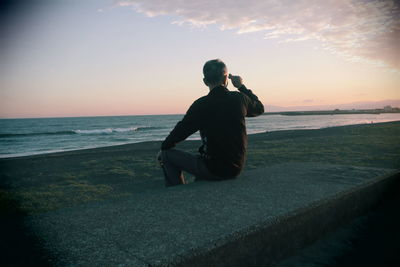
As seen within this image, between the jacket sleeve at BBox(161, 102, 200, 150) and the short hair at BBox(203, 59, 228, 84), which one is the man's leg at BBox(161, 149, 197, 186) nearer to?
the jacket sleeve at BBox(161, 102, 200, 150)

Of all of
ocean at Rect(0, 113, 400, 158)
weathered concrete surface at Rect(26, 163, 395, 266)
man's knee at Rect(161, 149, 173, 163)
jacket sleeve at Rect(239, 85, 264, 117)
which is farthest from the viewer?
ocean at Rect(0, 113, 400, 158)

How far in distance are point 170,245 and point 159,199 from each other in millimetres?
950

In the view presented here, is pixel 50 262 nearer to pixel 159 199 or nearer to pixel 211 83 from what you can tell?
pixel 159 199

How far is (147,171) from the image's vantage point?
760 centimetres

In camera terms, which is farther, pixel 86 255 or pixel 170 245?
pixel 170 245

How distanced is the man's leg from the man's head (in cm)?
84

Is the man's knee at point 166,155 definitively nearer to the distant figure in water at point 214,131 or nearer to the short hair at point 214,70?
the distant figure in water at point 214,131

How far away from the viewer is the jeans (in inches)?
123

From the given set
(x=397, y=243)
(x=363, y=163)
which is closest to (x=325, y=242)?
(x=397, y=243)

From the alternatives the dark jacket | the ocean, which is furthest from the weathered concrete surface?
the ocean

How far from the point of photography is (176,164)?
3.25 m

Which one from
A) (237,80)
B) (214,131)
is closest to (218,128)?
(214,131)

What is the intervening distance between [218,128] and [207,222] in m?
1.18

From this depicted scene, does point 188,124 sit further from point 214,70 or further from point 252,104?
point 252,104
